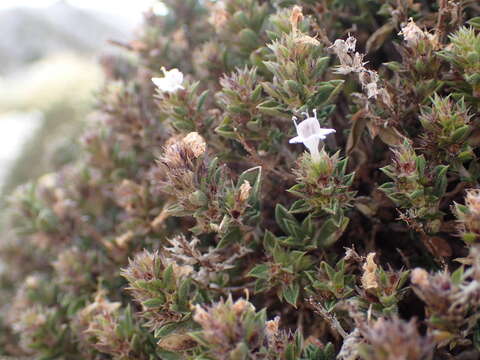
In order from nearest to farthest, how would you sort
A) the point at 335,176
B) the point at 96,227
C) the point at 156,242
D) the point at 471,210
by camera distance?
the point at 471,210 < the point at 335,176 < the point at 156,242 < the point at 96,227

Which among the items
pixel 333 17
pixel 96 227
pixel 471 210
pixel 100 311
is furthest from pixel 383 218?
pixel 96 227

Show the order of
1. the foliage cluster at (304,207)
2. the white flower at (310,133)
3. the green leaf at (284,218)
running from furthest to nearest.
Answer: the green leaf at (284,218), the white flower at (310,133), the foliage cluster at (304,207)

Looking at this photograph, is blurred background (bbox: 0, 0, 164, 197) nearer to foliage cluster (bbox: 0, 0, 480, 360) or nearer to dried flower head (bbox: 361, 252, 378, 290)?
foliage cluster (bbox: 0, 0, 480, 360)

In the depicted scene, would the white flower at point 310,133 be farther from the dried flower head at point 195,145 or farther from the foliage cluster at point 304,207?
the dried flower head at point 195,145

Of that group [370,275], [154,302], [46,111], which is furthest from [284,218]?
[46,111]

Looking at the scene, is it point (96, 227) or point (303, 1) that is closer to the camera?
point (303, 1)

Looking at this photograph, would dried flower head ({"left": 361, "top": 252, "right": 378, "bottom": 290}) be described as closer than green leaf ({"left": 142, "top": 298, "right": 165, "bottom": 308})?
Yes

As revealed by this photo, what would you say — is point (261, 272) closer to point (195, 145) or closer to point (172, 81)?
point (195, 145)

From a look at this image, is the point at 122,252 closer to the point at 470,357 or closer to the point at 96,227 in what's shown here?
the point at 96,227

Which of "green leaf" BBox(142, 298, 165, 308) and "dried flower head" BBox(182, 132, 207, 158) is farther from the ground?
"dried flower head" BBox(182, 132, 207, 158)

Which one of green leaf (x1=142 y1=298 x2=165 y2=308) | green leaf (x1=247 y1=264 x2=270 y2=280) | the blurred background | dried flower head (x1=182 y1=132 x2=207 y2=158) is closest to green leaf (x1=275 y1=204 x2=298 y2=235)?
green leaf (x1=247 y1=264 x2=270 y2=280)

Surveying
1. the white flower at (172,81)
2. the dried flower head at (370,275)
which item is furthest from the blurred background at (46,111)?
the dried flower head at (370,275)
